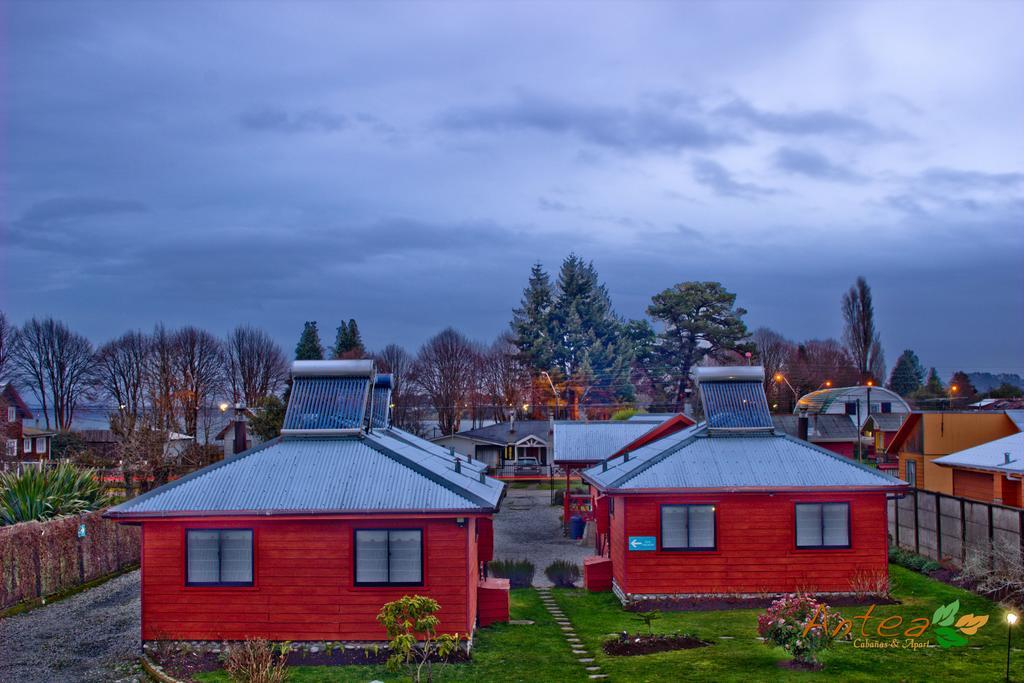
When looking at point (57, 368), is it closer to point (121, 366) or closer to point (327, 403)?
point (121, 366)

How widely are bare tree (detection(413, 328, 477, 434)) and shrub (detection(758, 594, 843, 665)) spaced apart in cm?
6400

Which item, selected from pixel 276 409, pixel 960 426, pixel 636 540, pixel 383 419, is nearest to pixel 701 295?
pixel 276 409

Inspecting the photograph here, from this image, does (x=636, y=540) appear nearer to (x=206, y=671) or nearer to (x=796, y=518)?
(x=796, y=518)

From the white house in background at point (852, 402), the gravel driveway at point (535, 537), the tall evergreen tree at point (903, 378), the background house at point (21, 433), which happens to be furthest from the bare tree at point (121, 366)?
the tall evergreen tree at point (903, 378)

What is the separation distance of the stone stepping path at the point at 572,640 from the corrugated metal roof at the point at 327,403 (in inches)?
237

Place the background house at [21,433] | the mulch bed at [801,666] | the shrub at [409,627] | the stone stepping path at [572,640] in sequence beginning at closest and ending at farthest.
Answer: the shrub at [409,627], the mulch bed at [801,666], the stone stepping path at [572,640], the background house at [21,433]

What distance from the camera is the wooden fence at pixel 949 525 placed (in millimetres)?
19062

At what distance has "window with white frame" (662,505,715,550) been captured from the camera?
1995 cm

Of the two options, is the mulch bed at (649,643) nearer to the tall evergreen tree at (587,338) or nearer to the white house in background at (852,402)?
the white house in background at (852,402)

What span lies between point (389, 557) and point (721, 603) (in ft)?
26.2

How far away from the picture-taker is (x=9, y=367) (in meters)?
71.8

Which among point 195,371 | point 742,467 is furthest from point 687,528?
point 195,371

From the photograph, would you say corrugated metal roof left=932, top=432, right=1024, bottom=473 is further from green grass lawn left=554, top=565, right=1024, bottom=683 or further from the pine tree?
the pine tree

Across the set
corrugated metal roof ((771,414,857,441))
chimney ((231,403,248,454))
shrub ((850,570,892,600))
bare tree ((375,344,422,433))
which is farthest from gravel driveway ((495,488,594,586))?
bare tree ((375,344,422,433))
